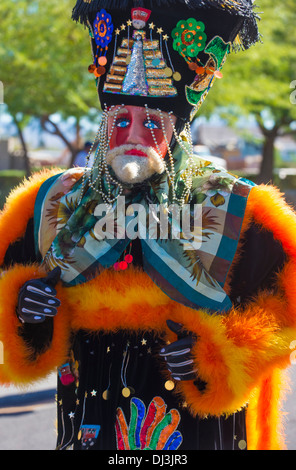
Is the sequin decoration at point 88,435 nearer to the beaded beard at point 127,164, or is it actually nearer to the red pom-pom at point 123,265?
the red pom-pom at point 123,265

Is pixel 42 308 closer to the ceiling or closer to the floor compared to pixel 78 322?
closer to the ceiling

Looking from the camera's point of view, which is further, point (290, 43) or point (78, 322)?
point (290, 43)

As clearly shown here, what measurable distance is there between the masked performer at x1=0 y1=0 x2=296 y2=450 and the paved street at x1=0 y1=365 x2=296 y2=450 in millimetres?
1829

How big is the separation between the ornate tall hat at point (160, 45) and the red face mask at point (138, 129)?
0.11 ft

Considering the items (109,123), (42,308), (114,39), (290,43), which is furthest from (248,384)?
(290,43)

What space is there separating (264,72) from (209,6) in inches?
523

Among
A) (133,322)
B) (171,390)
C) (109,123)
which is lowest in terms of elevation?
(171,390)

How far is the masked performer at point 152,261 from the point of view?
1729 millimetres

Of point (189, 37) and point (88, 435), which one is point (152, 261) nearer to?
point (88, 435)

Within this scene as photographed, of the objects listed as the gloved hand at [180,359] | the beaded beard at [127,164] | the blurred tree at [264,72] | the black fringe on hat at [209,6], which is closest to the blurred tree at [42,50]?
the blurred tree at [264,72]

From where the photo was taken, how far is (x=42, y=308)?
166 centimetres

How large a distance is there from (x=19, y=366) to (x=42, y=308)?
11.1 inches
